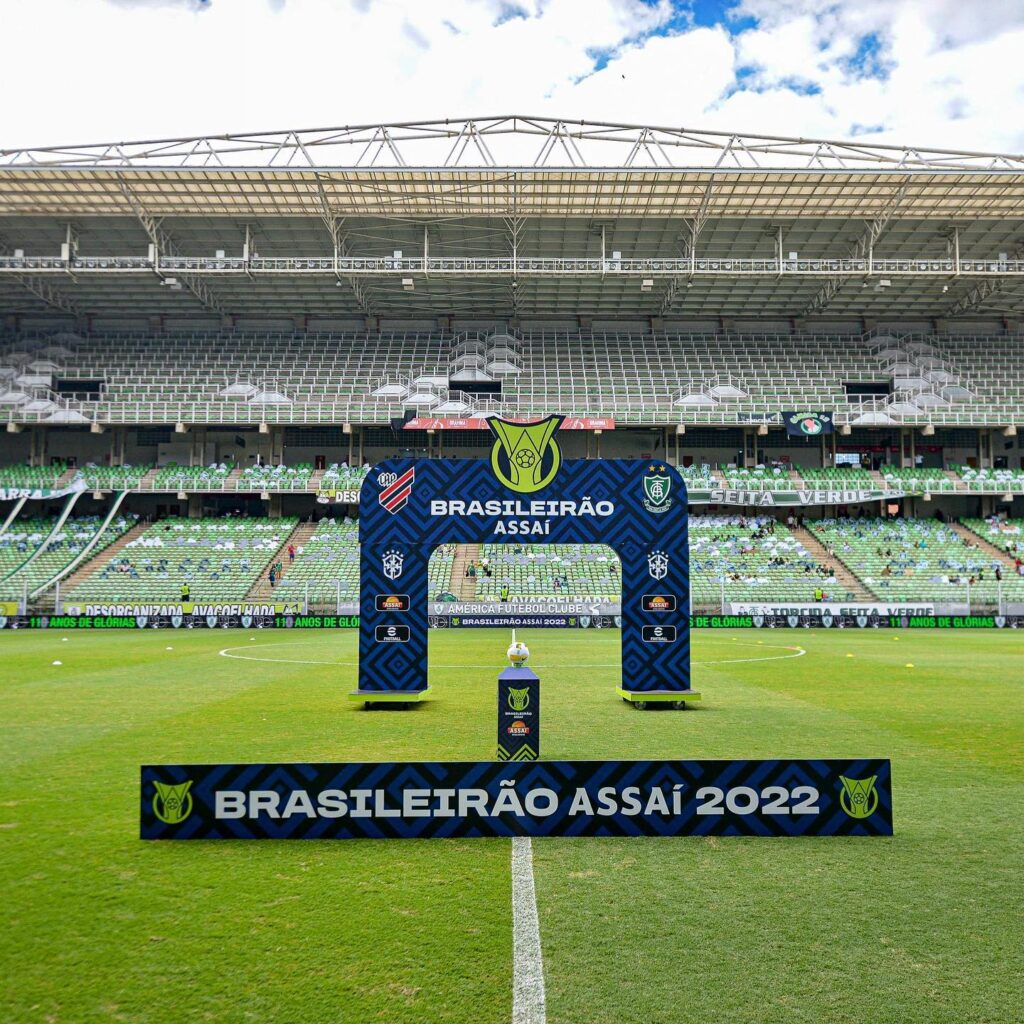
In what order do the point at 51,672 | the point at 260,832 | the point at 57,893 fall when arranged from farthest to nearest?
the point at 51,672 → the point at 260,832 → the point at 57,893

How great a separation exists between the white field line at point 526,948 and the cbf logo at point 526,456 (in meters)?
8.91

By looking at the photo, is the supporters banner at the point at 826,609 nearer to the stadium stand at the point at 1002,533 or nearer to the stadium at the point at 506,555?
the stadium at the point at 506,555

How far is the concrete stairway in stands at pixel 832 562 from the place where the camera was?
48.7m

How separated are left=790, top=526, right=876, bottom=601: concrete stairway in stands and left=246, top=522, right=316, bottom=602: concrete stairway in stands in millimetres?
31516

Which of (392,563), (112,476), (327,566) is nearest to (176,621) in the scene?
(327,566)

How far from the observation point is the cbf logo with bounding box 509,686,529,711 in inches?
397

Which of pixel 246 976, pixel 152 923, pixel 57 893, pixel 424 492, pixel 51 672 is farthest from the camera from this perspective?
pixel 51 672

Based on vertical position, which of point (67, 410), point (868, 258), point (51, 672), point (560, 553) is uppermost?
point (868, 258)

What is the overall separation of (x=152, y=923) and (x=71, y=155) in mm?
55543

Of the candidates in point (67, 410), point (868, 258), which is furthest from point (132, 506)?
point (868, 258)

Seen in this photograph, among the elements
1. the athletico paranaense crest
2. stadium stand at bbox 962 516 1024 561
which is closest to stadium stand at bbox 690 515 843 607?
stadium stand at bbox 962 516 1024 561

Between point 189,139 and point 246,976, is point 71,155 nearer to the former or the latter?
point 189,139

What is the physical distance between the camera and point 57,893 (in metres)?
6.51

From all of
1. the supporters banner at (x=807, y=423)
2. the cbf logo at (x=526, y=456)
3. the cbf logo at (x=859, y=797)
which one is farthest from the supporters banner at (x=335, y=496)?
the cbf logo at (x=859, y=797)
